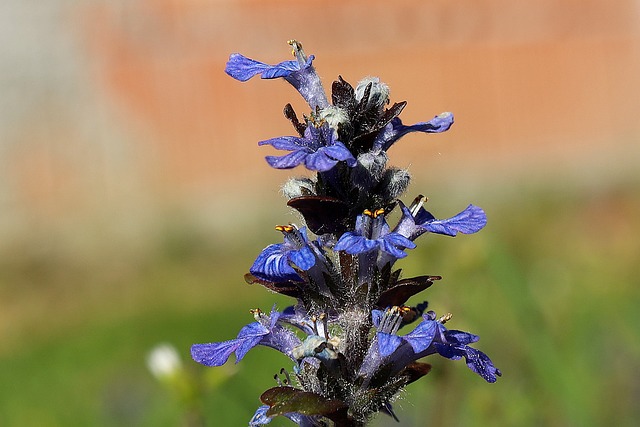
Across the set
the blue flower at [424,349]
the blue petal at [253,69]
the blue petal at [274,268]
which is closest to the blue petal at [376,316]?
the blue flower at [424,349]

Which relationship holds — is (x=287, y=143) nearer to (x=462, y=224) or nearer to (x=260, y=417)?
(x=462, y=224)

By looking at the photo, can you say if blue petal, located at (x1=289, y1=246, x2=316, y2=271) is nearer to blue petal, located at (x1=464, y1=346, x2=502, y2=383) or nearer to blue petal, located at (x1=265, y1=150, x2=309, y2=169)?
blue petal, located at (x1=265, y1=150, x2=309, y2=169)

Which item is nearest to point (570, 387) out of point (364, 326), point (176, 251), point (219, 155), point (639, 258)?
point (364, 326)

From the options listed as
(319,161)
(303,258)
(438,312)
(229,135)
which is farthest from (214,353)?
(229,135)

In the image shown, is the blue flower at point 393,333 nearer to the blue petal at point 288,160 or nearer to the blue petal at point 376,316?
the blue petal at point 376,316

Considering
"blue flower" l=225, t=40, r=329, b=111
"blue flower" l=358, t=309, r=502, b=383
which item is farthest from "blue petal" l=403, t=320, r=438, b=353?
"blue flower" l=225, t=40, r=329, b=111

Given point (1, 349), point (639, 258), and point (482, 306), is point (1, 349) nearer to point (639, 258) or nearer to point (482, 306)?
point (482, 306)
